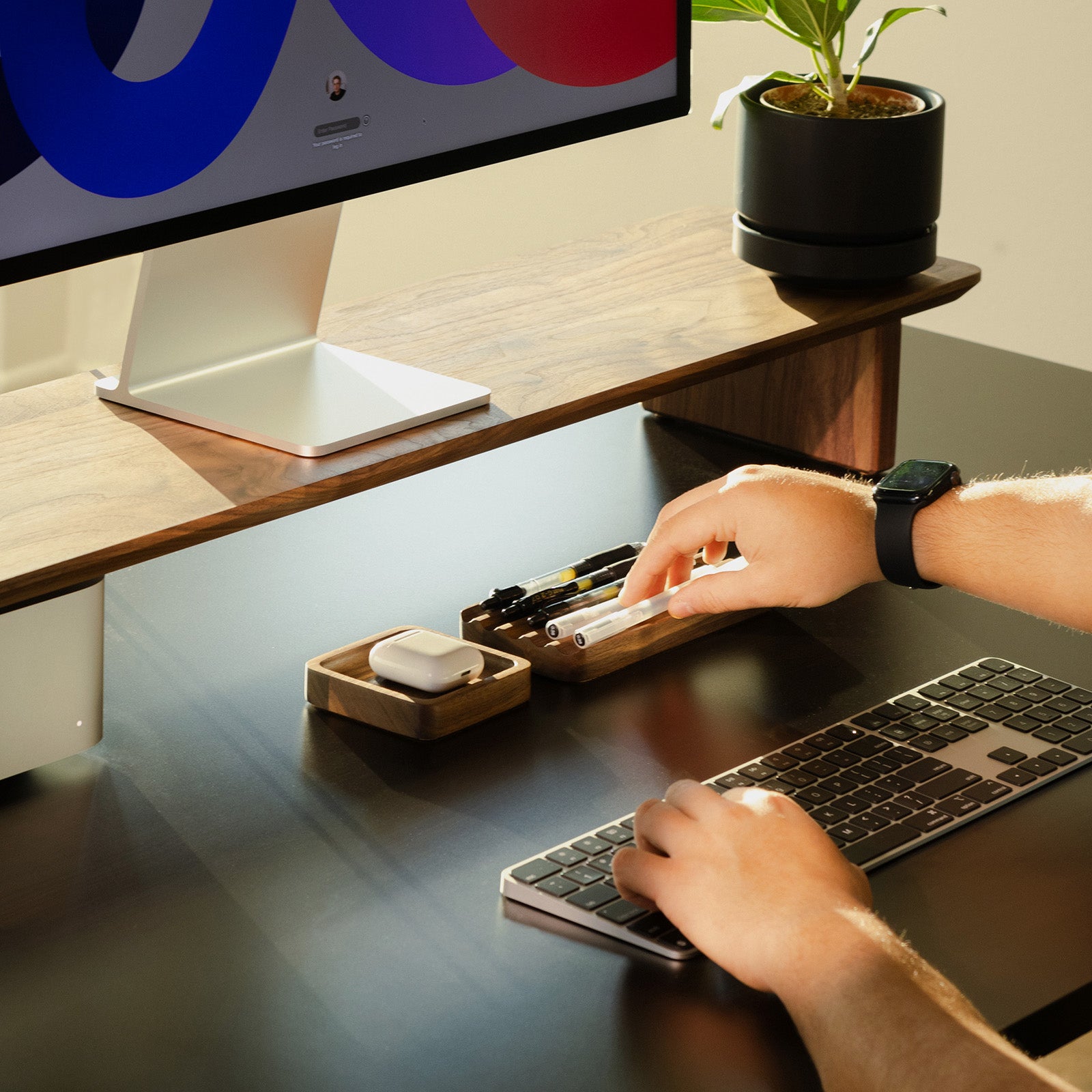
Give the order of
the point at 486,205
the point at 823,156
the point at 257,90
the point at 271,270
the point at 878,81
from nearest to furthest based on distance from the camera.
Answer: the point at 257,90 → the point at 271,270 → the point at 823,156 → the point at 878,81 → the point at 486,205

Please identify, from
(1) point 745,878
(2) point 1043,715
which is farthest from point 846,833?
(2) point 1043,715

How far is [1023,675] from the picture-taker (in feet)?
4.05

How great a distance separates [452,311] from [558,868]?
0.62 m

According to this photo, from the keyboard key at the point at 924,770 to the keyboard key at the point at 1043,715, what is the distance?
0.33 feet

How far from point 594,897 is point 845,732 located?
0.28m

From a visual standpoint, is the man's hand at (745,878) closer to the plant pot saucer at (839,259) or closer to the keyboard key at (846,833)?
the keyboard key at (846,833)

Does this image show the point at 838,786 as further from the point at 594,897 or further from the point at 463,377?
the point at 463,377

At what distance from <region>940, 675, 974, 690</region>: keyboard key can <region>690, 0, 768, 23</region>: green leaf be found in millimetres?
639

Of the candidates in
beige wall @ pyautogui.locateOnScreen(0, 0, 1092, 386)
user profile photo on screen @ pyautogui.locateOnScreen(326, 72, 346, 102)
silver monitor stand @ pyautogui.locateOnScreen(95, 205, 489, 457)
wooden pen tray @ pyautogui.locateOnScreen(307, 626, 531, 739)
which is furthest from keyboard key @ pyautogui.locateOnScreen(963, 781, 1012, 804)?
beige wall @ pyautogui.locateOnScreen(0, 0, 1092, 386)

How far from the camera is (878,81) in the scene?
1543 mm

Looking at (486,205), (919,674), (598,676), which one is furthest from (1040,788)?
(486,205)

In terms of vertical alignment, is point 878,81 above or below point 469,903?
above

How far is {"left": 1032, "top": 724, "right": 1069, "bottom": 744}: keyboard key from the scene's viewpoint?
1145mm

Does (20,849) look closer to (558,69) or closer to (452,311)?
(452,311)
